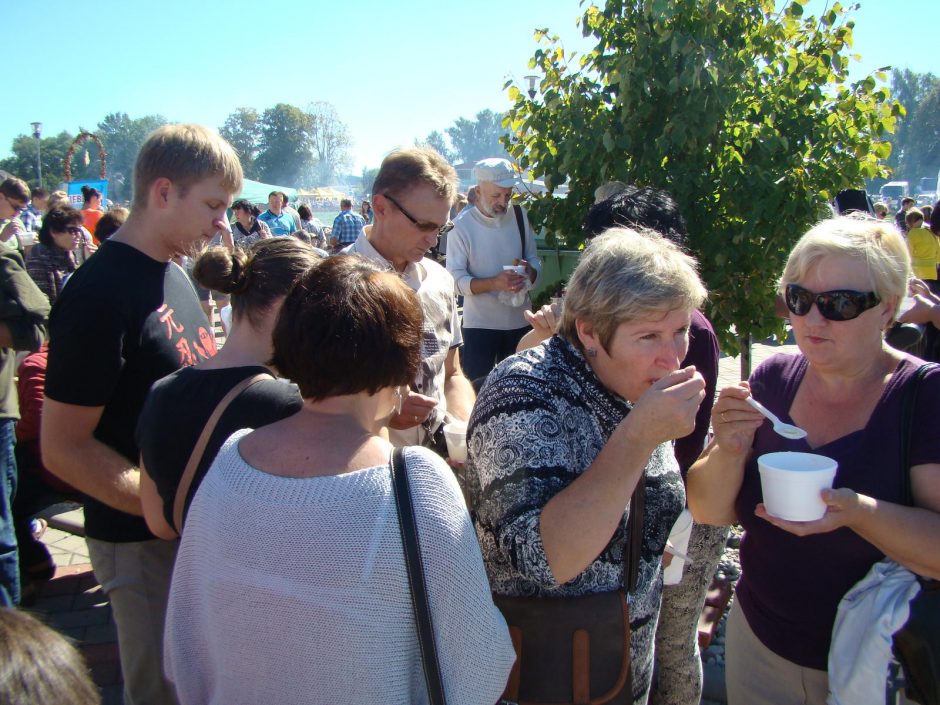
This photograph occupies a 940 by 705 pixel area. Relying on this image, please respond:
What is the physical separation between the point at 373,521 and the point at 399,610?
16 centimetres

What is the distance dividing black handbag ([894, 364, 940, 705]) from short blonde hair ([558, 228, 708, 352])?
90 centimetres

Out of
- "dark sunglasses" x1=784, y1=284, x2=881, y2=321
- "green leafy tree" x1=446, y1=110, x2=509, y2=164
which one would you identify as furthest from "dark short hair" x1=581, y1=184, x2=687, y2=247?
"green leafy tree" x1=446, y1=110, x2=509, y2=164

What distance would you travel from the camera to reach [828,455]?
1900 mm

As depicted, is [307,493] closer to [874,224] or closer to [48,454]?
[48,454]

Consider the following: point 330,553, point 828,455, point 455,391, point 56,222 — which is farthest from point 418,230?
point 56,222

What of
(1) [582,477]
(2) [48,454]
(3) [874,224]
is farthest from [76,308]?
(3) [874,224]

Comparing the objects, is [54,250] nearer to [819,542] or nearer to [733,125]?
[733,125]

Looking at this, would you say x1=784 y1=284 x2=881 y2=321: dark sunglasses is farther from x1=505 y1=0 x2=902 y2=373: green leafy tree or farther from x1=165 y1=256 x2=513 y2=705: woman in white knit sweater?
x1=505 y1=0 x2=902 y2=373: green leafy tree

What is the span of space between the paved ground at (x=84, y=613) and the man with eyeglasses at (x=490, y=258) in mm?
2392

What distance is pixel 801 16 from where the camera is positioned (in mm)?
3680

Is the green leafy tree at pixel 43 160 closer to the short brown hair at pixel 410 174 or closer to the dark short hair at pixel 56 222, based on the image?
the dark short hair at pixel 56 222

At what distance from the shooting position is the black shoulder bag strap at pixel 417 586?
3.87 ft

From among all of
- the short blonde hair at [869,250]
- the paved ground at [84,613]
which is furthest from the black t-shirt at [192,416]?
the paved ground at [84,613]

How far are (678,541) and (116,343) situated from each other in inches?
68.9
